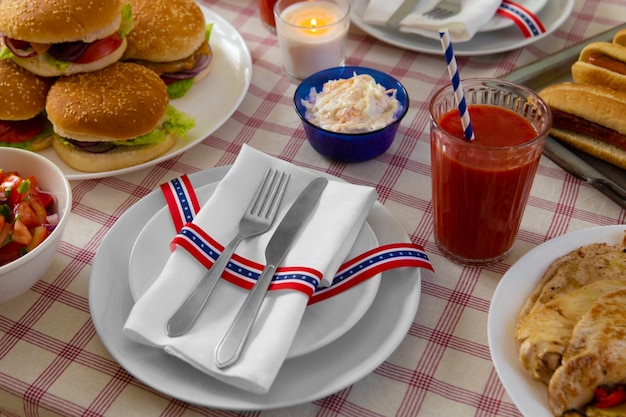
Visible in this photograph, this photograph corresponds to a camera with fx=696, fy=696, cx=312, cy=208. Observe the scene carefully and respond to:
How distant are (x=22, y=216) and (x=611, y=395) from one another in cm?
108

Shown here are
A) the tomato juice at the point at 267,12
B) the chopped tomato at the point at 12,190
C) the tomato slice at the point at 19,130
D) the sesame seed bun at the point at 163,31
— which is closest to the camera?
the chopped tomato at the point at 12,190

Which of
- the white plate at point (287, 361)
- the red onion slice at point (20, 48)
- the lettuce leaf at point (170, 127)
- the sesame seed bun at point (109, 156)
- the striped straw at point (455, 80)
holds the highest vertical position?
the striped straw at point (455, 80)

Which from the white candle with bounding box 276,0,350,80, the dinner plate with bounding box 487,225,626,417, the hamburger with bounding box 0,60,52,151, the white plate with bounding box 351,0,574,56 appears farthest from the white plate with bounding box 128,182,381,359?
the white plate with bounding box 351,0,574,56

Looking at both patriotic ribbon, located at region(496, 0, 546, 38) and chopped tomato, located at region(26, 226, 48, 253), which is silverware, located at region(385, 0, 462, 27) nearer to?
patriotic ribbon, located at region(496, 0, 546, 38)

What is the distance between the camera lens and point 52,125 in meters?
1.82

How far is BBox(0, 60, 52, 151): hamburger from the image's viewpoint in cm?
172

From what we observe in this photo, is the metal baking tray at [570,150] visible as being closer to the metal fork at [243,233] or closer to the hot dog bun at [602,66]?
the hot dog bun at [602,66]

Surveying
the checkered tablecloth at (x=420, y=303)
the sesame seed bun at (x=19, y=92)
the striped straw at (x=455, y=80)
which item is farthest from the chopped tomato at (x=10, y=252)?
the striped straw at (x=455, y=80)

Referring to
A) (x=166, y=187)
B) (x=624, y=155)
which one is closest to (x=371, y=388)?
(x=166, y=187)

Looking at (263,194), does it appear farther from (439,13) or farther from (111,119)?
(439,13)

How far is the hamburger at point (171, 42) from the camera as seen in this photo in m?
1.91

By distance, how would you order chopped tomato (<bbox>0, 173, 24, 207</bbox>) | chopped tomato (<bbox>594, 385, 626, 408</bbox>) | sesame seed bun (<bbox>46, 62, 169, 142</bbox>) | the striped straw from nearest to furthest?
chopped tomato (<bbox>594, 385, 626, 408</bbox>) < the striped straw < chopped tomato (<bbox>0, 173, 24, 207</bbox>) < sesame seed bun (<bbox>46, 62, 169, 142</bbox>)

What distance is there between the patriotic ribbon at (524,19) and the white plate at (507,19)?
0.05 feet

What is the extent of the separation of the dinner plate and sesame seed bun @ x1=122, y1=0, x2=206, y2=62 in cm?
111
